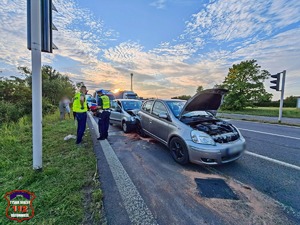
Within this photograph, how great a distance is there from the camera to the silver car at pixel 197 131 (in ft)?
10.8

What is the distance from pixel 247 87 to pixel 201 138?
28571 millimetres

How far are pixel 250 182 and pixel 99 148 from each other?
4.13 meters

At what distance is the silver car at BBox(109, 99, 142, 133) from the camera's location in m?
6.91

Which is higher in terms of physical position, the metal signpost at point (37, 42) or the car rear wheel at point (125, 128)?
the metal signpost at point (37, 42)

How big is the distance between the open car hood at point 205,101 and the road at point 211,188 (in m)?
1.55

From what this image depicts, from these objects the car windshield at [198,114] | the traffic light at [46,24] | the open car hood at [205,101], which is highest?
the traffic light at [46,24]

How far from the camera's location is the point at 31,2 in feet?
8.97

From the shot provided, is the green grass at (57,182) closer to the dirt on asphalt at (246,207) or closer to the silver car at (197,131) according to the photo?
the dirt on asphalt at (246,207)

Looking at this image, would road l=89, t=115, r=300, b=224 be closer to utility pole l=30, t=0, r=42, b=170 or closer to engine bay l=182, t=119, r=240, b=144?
engine bay l=182, t=119, r=240, b=144

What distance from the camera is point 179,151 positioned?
3799mm

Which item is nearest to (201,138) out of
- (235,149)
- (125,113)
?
(235,149)

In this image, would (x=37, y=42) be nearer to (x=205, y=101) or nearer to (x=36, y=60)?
(x=36, y=60)

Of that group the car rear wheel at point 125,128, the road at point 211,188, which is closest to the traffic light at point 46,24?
the road at point 211,188

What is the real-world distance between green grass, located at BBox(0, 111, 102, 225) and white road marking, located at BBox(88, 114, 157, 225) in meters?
0.40
